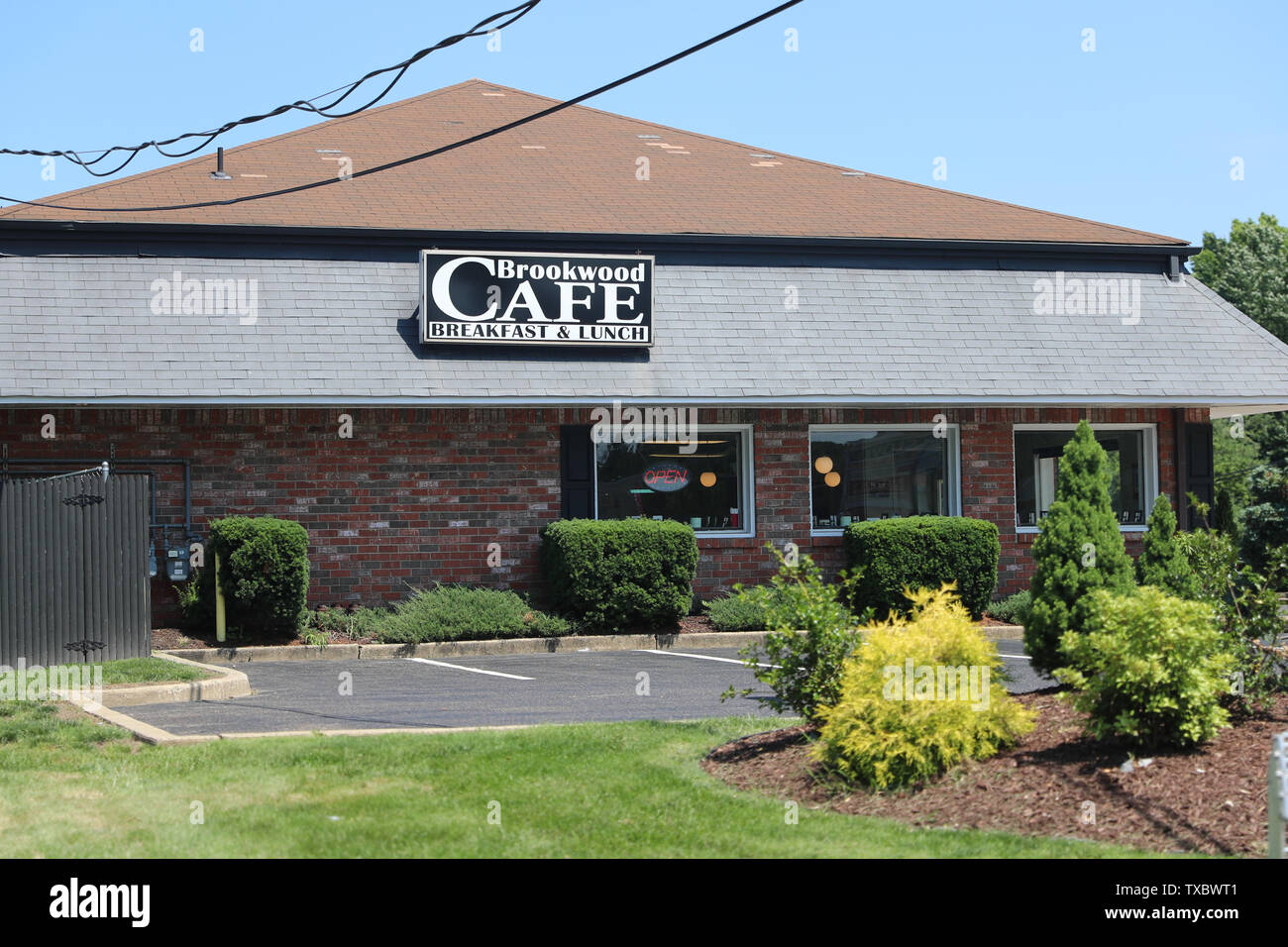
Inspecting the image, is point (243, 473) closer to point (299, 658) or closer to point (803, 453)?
point (299, 658)

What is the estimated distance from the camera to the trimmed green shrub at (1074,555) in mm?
8617

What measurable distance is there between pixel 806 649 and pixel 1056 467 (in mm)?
11657

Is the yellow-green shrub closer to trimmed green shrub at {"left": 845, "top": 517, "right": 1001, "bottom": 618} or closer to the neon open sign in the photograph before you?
trimmed green shrub at {"left": 845, "top": 517, "right": 1001, "bottom": 618}

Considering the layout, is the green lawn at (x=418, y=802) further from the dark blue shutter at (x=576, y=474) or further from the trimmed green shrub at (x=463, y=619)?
the dark blue shutter at (x=576, y=474)

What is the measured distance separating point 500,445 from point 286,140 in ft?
23.3

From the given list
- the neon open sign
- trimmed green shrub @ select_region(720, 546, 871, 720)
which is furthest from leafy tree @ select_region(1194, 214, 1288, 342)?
trimmed green shrub @ select_region(720, 546, 871, 720)

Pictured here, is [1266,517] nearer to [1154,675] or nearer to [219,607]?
[219,607]

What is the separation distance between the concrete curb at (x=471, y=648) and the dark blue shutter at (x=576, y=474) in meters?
2.03

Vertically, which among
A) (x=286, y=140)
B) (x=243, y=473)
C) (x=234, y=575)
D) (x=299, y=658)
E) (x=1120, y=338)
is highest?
(x=286, y=140)

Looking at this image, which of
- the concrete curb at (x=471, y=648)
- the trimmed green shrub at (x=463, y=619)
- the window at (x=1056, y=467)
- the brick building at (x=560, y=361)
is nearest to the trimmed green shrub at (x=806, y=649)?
the concrete curb at (x=471, y=648)

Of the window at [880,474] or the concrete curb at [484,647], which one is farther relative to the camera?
the window at [880,474]

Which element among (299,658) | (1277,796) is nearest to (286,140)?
(299,658)

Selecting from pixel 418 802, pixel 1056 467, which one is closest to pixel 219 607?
pixel 418 802

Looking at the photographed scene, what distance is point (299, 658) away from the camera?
14.3 m
